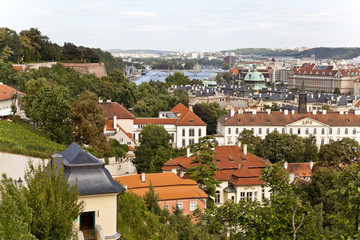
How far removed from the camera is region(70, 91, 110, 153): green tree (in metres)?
33.7

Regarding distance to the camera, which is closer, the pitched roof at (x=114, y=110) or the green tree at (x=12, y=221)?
the green tree at (x=12, y=221)

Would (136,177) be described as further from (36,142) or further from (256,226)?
(256,226)

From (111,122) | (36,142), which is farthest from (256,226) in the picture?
(111,122)

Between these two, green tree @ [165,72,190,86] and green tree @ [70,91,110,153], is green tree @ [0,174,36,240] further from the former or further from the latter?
green tree @ [165,72,190,86]

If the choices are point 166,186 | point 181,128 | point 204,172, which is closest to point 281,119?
point 181,128

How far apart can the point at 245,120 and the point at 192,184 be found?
117ft

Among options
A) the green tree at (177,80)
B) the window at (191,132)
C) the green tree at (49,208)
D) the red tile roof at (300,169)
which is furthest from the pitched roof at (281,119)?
the green tree at (177,80)

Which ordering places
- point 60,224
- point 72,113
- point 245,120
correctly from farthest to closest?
point 245,120 → point 72,113 → point 60,224

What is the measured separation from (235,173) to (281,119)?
3338 centimetres

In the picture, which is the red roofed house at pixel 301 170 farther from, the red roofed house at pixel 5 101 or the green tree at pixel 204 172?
the red roofed house at pixel 5 101

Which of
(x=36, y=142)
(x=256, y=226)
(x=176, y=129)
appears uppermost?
(x=256, y=226)

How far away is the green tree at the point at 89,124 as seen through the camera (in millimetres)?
33688

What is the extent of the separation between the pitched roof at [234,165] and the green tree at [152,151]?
9.05 ft

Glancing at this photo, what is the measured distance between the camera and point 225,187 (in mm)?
31172
